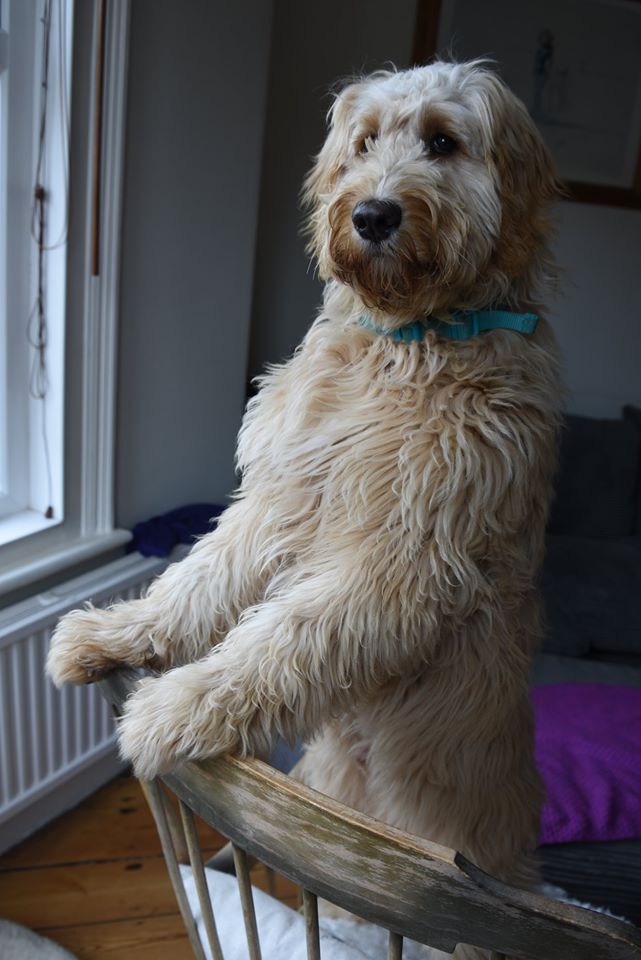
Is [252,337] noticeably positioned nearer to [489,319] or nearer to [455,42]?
[455,42]

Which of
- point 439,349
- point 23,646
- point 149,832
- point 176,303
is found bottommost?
point 149,832

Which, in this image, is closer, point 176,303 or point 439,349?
point 439,349

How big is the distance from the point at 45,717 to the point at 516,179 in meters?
1.58

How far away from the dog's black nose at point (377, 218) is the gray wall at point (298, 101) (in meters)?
2.04

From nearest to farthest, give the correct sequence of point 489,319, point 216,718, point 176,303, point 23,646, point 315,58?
point 216,718
point 489,319
point 23,646
point 176,303
point 315,58

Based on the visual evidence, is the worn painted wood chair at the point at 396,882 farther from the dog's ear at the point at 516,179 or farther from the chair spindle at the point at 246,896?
the dog's ear at the point at 516,179

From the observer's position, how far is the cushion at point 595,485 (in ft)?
9.48

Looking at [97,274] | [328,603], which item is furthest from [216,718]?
[97,274]

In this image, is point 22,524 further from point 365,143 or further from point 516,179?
point 516,179

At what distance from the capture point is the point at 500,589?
2.92 ft

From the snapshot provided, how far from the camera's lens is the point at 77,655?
0.86 m

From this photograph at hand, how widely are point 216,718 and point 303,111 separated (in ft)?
8.93

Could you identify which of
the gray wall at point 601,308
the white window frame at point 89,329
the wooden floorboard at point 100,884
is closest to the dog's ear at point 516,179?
the white window frame at point 89,329

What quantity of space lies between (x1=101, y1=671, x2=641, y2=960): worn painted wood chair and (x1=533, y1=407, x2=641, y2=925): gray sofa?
937 millimetres
